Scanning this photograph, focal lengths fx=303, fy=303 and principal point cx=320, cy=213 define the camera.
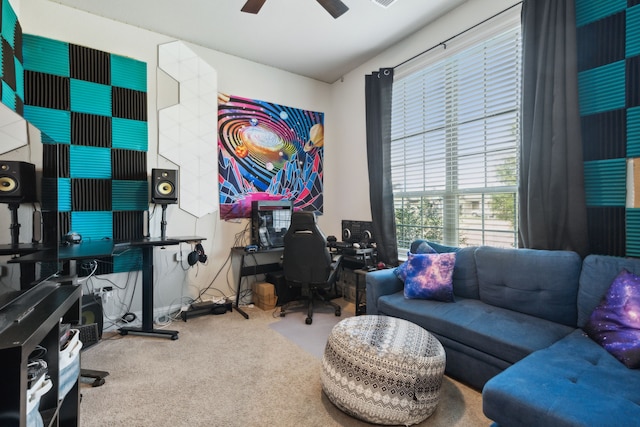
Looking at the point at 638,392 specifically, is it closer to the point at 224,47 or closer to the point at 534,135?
the point at 534,135

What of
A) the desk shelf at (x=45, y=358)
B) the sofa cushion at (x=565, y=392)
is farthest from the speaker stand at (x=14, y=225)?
the sofa cushion at (x=565, y=392)

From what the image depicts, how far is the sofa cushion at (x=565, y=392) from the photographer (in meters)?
1.10

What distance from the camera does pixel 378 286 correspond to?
2543 mm

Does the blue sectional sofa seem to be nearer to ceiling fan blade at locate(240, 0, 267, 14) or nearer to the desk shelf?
the desk shelf

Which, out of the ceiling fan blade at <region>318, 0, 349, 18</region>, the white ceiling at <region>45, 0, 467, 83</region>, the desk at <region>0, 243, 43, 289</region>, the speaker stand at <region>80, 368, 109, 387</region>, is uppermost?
the white ceiling at <region>45, 0, 467, 83</region>

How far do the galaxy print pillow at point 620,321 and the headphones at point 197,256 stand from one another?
313 centimetres

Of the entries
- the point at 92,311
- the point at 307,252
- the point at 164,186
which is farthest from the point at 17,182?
the point at 307,252

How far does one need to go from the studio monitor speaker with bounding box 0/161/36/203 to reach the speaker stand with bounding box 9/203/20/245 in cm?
4

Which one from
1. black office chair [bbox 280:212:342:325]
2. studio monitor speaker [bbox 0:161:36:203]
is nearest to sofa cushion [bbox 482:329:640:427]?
black office chair [bbox 280:212:342:325]

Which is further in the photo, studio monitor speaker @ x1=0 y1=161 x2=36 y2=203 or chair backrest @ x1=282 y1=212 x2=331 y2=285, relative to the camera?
chair backrest @ x1=282 y1=212 x2=331 y2=285

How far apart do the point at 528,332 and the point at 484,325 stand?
22cm

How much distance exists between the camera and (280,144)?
397cm

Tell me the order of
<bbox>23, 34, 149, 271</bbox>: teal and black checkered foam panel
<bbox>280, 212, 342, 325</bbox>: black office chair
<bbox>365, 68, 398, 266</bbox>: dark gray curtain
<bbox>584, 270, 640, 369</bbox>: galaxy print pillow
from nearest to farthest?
<bbox>584, 270, 640, 369</bbox>: galaxy print pillow < <bbox>23, 34, 149, 271</bbox>: teal and black checkered foam panel < <bbox>280, 212, 342, 325</bbox>: black office chair < <bbox>365, 68, 398, 266</bbox>: dark gray curtain

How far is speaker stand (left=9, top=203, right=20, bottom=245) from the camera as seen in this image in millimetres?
1165
